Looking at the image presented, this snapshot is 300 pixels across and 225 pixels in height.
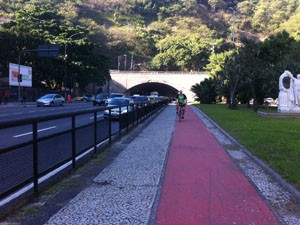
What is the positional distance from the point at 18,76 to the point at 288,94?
33624 mm

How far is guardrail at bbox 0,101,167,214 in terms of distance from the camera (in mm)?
5582

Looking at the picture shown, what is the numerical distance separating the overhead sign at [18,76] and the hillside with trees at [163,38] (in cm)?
760

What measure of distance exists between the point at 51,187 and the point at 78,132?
80.4 inches

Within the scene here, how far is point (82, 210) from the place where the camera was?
5.73 meters

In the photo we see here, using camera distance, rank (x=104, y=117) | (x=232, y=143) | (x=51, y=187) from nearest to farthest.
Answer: (x=51, y=187) < (x=104, y=117) < (x=232, y=143)

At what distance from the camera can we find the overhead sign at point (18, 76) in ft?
166

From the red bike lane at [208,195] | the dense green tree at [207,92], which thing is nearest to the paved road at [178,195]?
the red bike lane at [208,195]

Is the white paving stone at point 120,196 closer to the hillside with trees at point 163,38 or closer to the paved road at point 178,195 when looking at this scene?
the paved road at point 178,195

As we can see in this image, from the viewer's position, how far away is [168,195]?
6598 millimetres

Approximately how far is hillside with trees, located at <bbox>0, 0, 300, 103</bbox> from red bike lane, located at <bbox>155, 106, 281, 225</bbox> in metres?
31.9

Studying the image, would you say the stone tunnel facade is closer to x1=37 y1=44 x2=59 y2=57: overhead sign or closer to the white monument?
x1=37 y1=44 x2=59 y2=57: overhead sign

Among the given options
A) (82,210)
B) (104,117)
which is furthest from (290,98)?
(82,210)

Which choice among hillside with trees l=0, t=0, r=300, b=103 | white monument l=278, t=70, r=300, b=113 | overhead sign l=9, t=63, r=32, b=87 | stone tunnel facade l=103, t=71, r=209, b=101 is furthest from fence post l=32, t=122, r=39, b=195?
stone tunnel facade l=103, t=71, r=209, b=101

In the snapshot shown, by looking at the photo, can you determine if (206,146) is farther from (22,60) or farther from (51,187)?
(22,60)
